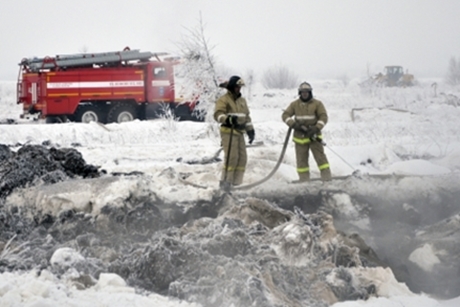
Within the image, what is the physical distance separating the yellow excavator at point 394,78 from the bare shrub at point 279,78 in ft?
24.8

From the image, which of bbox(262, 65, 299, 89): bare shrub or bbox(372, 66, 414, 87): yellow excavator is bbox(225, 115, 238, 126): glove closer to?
bbox(372, 66, 414, 87): yellow excavator

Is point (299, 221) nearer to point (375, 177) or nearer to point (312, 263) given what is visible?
point (312, 263)

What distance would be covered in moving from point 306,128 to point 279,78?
35245 millimetres

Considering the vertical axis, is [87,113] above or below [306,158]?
above

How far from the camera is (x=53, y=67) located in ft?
68.3

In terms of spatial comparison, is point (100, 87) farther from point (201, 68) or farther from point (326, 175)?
point (326, 175)

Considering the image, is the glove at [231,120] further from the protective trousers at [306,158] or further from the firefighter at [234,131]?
the protective trousers at [306,158]

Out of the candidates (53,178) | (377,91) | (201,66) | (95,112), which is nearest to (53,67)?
(95,112)

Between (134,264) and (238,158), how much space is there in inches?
137

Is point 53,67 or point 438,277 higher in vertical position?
point 53,67

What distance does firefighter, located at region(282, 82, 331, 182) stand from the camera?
27.5 ft

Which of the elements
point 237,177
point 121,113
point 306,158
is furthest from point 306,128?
point 121,113

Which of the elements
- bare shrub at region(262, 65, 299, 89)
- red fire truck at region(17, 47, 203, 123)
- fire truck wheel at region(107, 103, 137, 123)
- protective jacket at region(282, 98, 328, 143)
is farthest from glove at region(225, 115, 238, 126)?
bare shrub at region(262, 65, 299, 89)

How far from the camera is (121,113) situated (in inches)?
837
